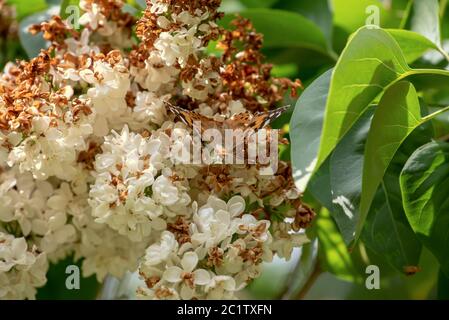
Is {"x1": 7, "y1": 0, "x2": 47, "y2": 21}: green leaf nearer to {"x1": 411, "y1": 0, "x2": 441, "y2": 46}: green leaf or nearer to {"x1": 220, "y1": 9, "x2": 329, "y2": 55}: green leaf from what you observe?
{"x1": 220, "y1": 9, "x2": 329, "y2": 55}: green leaf

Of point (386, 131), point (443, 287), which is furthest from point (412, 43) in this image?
point (443, 287)

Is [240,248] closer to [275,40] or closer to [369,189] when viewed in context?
[369,189]

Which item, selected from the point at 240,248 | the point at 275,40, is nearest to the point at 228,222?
the point at 240,248

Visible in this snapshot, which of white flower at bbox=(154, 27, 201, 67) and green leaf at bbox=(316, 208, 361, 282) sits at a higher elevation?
A: white flower at bbox=(154, 27, 201, 67)

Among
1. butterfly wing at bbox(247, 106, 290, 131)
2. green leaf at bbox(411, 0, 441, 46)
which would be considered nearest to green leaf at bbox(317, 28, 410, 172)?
butterfly wing at bbox(247, 106, 290, 131)

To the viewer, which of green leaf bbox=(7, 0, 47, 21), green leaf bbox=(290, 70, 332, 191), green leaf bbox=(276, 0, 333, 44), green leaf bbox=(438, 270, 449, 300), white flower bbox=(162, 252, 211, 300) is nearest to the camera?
green leaf bbox=(290, 70, 332, 191)

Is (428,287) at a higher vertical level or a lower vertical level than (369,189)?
lower

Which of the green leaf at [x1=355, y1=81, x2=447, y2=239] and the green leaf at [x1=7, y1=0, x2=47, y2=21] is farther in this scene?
the green leaf at [x1=7, y1=0, x2=47, y2=21]

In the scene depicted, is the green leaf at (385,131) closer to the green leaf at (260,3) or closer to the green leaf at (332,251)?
the green leaf at (332,251)
